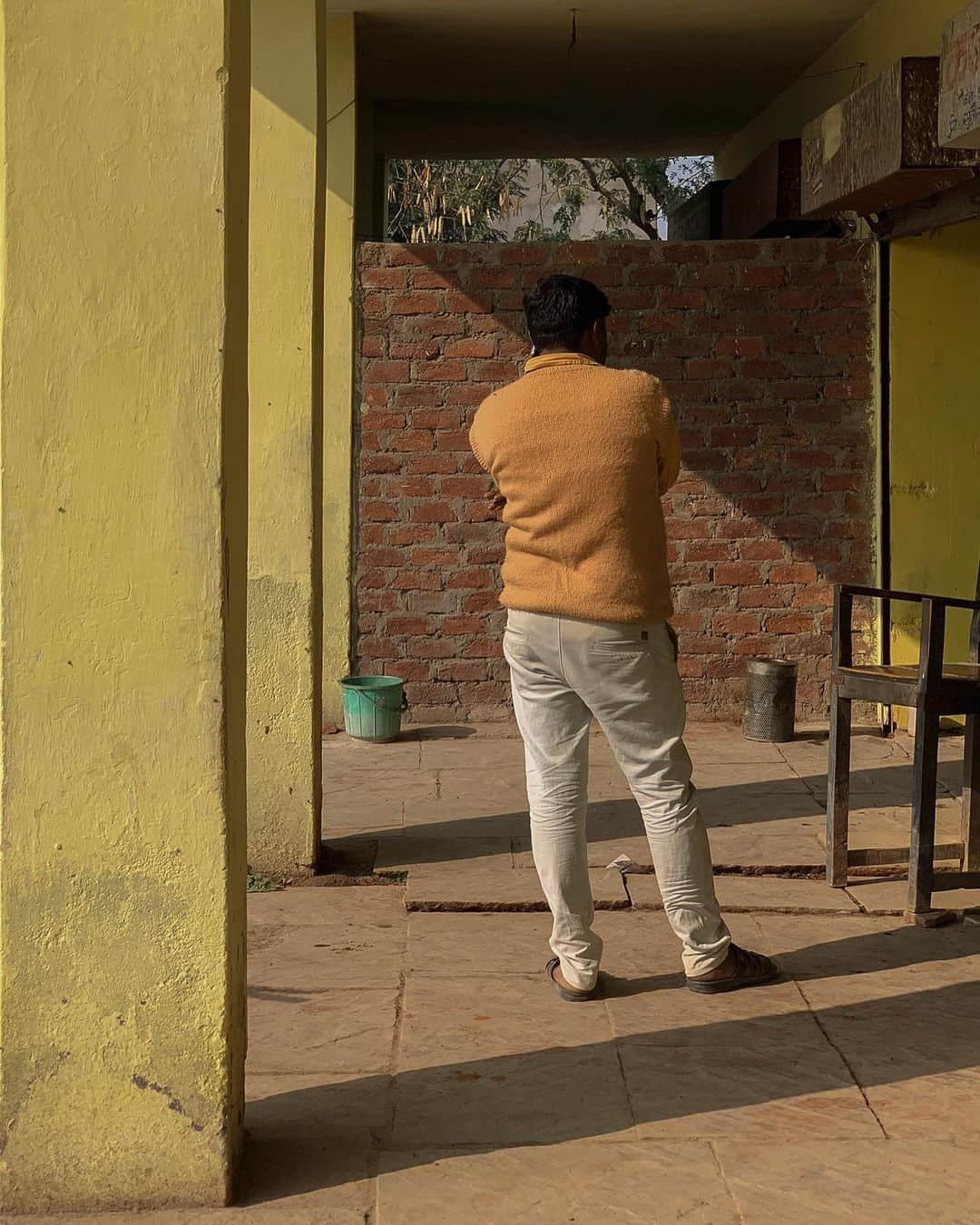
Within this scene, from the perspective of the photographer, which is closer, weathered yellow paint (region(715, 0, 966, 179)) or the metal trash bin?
weathered yellow paint (region(715, 0, 966, 179))

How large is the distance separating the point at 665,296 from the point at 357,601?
6.87 ft

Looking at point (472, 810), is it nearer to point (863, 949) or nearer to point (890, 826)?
point (890, 826)

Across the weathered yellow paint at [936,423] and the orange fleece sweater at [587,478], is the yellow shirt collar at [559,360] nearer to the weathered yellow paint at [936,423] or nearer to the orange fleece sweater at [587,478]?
the orange fleece sweater at [587,478]

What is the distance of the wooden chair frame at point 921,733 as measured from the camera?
4.36m

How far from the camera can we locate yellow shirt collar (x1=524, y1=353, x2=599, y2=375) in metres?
3.55

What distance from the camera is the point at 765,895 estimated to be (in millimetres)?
4637

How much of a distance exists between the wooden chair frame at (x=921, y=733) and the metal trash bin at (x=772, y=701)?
205cm

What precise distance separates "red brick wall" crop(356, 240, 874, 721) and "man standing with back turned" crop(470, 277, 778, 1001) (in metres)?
3.61

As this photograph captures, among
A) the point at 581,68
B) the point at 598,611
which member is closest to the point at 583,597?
the point at 598,611

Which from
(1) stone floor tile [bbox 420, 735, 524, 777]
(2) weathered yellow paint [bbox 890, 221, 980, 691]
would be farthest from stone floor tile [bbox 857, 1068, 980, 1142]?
(2) weathered yellow paint [bbox 890, 221, 980, 691]

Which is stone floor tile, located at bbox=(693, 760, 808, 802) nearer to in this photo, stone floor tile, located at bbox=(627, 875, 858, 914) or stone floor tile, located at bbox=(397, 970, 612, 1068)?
stone floor tile, located at bbox=(627, 875, 858, 914)

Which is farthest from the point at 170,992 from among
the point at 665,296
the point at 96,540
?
the point at 665,296

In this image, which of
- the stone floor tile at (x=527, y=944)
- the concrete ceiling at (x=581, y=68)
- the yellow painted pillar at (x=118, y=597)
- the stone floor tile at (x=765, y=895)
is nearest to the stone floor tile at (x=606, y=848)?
the stone floor tile at (x=765, y=895)

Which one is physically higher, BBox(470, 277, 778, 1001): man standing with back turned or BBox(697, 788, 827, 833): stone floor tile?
BBox(470, 277, 778, 1001): man standing with back turned
